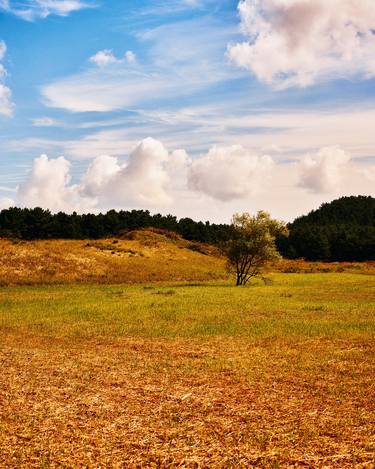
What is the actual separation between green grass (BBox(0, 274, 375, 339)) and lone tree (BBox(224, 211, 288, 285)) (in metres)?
16.5

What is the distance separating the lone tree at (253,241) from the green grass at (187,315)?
1648 centimetres

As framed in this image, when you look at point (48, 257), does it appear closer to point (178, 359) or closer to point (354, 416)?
point (178, 359)

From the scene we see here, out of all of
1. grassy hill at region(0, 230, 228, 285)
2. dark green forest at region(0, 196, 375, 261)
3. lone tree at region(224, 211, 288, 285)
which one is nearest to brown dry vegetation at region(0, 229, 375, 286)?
grassy hill at region(0, 230, 228, 285)

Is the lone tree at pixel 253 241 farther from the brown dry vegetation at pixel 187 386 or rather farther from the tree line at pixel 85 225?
the tree line at pixel 85 225

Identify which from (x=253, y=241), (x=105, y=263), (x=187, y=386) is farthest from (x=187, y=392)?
(x=105, y=263)

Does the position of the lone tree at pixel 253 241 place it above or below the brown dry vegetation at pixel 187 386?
above

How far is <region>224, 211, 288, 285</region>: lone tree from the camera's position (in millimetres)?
64688

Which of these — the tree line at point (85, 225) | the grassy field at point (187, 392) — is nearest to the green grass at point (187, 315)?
the grassy field at point (187, 392)

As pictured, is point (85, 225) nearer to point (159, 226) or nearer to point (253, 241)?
point (159, 226)

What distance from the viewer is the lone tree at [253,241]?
64688mm

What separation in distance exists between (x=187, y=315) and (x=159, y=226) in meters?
123

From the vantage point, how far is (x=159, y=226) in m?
155

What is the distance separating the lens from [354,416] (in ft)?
41.8

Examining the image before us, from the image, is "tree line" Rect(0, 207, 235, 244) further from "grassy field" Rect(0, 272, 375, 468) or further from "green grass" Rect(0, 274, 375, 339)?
"grassy field" Rect(0, 272, 375, 468)
